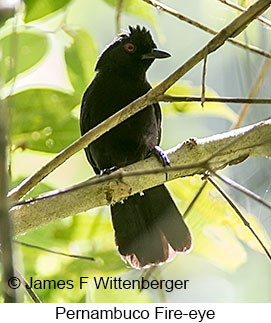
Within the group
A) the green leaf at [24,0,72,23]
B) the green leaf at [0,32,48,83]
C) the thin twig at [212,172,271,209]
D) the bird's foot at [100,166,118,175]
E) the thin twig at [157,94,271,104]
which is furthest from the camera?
the bird's foot at [100,166,118,175]

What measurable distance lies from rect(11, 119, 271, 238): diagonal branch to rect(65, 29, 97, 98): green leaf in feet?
1.55

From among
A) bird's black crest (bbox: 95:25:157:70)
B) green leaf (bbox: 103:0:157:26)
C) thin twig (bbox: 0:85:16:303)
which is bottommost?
thin twig (bbox: 0:85:16:303)

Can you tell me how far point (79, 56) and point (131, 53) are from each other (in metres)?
0.78

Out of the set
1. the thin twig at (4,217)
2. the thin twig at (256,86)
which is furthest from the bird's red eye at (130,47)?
the thin twig at (4,217)

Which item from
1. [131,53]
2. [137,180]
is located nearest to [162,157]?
[137,180]

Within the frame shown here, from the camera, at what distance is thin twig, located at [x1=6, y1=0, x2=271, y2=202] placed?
5.28ft

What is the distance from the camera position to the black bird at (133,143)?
2.78 m

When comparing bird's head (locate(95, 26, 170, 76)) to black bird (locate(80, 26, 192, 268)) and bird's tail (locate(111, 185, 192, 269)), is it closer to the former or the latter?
black bird (locate(80, 26, 192, 268))

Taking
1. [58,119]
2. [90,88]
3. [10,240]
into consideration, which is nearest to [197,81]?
[90,88]

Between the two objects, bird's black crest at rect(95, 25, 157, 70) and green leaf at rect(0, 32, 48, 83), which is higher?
bird's black crest at rect(95, 25, 157, 70)

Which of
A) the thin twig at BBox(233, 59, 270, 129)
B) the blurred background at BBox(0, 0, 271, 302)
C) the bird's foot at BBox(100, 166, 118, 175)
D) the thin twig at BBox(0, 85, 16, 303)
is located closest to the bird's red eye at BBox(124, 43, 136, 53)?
the blurred background at BBox(0, 0, 271, 302)

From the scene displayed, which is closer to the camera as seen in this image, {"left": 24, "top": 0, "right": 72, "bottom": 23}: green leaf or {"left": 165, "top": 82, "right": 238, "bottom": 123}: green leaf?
{"left": 24, "top": 0, "right": 72, "bottom": 23}: green leaf

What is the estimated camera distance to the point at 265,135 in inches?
81.5

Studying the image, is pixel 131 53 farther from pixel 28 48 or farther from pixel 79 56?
pixel 28 48
